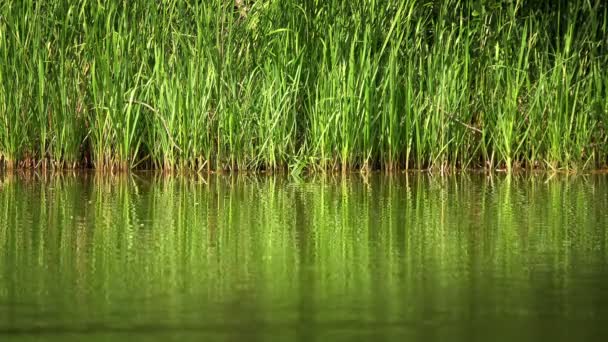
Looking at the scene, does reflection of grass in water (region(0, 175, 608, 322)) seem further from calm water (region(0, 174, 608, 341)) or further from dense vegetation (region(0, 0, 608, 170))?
dense vegetation (region(0, 0, 608, 170))

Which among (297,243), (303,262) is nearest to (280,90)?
(297,243)

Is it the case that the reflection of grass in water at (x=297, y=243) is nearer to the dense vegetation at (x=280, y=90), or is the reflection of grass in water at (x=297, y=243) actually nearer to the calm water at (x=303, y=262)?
the calm water at (x=303, y=262)

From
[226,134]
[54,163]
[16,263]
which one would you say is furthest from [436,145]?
[16,263]

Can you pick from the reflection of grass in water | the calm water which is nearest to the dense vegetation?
the reflection of grass in water

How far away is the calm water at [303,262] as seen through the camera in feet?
13.0

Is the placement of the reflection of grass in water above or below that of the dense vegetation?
below

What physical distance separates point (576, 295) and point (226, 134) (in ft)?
16.6

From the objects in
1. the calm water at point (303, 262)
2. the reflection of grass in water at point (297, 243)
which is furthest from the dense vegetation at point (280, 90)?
the calm water at point (303, 262)

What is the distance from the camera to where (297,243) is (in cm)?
578

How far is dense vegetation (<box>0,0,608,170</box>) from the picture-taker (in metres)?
9.23

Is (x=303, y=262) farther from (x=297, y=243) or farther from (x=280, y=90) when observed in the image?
(x=280, y=90)

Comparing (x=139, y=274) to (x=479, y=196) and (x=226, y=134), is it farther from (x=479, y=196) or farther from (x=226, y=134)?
(x=226, y=134)

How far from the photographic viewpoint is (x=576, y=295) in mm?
4438

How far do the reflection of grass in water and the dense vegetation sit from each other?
69 centimetres
